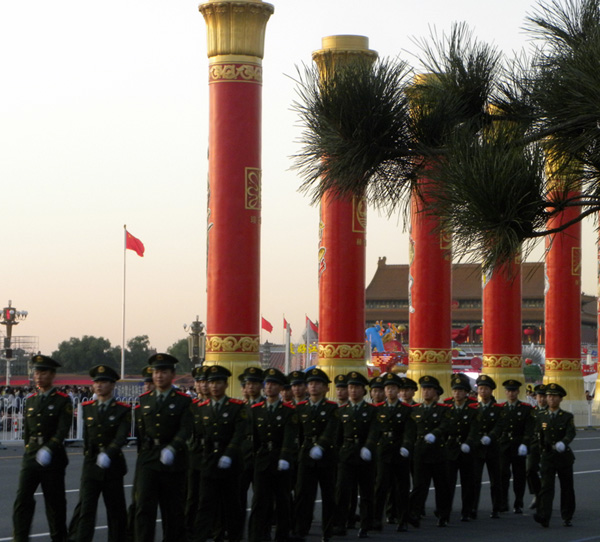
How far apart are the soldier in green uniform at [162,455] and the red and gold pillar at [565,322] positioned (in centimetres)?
2505

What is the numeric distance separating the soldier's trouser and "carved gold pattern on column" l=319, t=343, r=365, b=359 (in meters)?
17.5

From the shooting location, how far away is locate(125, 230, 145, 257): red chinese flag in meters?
35.3

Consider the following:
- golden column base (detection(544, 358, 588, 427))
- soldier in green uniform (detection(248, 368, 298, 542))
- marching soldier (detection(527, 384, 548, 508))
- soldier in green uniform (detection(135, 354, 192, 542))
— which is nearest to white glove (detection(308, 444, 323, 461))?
soldier in green uniform (detection(248, 368, 298, 542))

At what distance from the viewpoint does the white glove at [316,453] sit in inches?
409

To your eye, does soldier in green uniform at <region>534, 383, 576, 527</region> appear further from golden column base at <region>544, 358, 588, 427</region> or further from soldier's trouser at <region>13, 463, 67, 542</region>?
golden column base at <region>544, 358, 588, 427</region>

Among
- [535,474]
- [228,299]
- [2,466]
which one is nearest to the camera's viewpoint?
[535,474]

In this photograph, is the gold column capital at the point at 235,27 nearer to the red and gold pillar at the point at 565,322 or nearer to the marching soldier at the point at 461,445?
the marching soldier at the point at 461,445

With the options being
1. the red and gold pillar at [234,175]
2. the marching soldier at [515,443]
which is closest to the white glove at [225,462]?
the marching soldier at [515,443]

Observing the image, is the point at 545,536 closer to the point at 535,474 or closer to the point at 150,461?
the point at 535,474

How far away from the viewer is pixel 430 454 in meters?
12.2

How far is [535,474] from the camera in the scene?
43.5ft

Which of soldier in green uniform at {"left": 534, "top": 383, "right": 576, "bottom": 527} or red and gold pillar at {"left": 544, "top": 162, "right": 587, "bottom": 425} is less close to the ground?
red and gold pillar at {"left": 544, "top": 162, "right": 587, "bottom": 425}

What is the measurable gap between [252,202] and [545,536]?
1349 centimetres

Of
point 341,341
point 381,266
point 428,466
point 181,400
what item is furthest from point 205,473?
point 381,266
